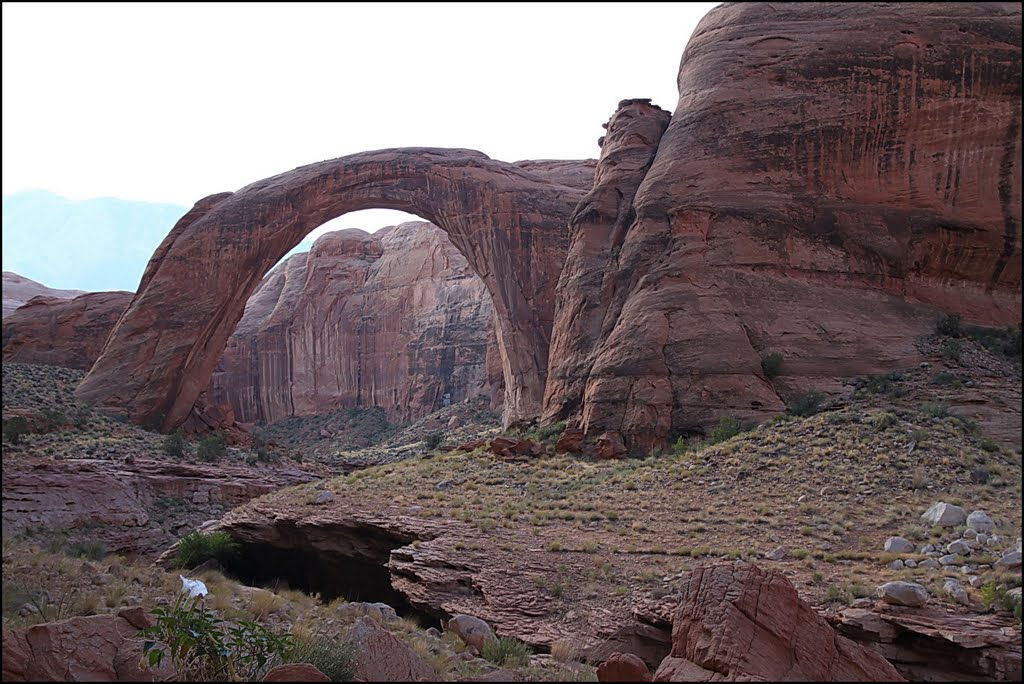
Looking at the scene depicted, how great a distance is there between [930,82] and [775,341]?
8.72m

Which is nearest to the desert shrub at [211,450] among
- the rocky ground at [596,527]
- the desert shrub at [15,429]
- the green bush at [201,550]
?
the rocky ground at [596,527]

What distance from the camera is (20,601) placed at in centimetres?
781

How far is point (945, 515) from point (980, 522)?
1.70 feet

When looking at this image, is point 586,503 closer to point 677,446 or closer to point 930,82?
point 677,446

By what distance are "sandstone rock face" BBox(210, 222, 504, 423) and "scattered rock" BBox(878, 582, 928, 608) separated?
43.0 metres

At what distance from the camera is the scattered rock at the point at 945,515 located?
11.5 metres

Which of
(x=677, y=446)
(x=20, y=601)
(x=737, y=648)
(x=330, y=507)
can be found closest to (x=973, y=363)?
(x=677, y=446)

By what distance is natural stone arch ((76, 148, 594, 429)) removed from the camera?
3059 centimetres

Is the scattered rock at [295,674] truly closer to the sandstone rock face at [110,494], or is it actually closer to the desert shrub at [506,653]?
the desert shrub at [506,653]

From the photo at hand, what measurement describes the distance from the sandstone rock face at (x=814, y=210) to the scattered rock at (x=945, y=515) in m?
7.47

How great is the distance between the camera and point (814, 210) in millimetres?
21406

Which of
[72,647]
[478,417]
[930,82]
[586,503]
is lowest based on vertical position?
[478,417]

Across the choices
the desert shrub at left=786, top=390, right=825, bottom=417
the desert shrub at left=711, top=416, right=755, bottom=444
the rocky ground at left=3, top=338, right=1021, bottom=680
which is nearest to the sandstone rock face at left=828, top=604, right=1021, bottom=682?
the rocky ground at left=3, top=338, right=1021, bottom=680

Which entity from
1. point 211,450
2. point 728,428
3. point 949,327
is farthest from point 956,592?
point 211,450
